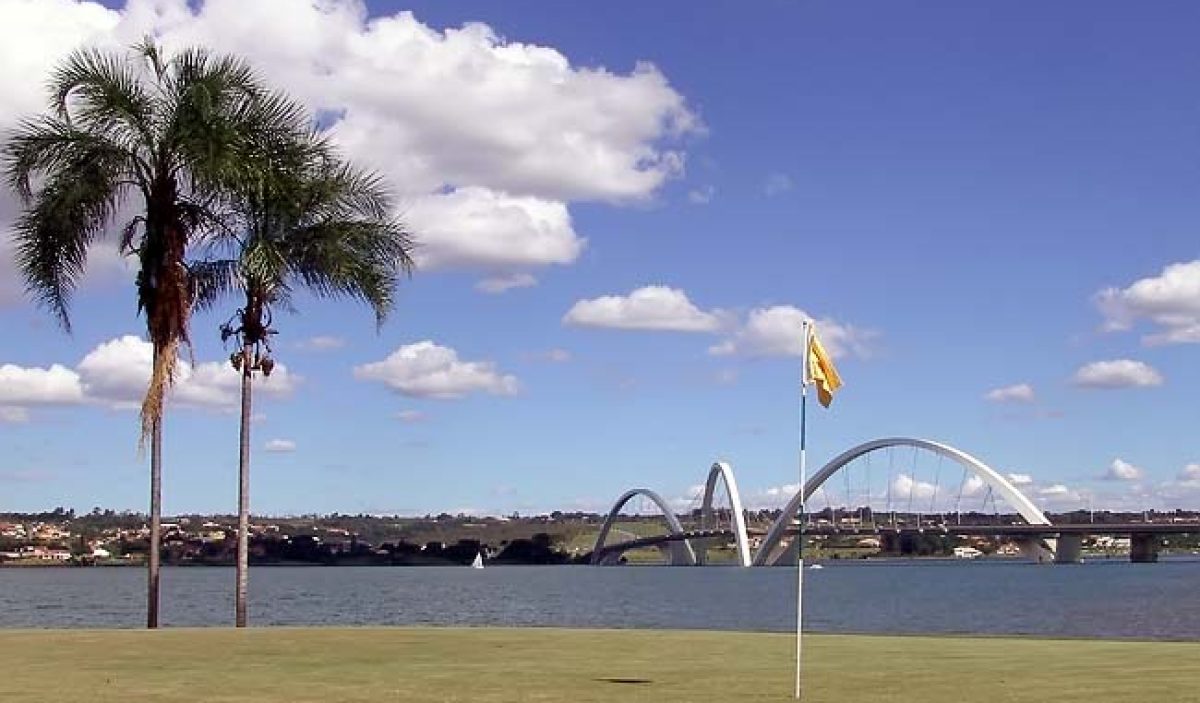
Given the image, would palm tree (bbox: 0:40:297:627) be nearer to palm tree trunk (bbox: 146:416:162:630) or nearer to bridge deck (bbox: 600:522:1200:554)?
palm tree trunk (bbox: 146:416:162:630)

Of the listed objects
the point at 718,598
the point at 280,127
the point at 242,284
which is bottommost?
the point at 718,598

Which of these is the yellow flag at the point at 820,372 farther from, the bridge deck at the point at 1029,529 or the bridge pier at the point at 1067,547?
the bridge pier at the point at 1067,547

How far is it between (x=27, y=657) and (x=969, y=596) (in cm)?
9127

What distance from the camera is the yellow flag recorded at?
21.0 metres

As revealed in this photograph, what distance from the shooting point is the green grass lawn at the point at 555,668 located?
19469mm

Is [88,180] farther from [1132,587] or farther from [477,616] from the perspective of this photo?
[1132,587]

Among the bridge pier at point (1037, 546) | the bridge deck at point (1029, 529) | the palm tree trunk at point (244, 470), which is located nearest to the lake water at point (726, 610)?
the palm tree trunk at point (244, 470)

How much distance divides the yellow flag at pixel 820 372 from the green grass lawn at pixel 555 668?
154 inches

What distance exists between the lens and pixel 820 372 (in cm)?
2105

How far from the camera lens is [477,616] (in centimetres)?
7469

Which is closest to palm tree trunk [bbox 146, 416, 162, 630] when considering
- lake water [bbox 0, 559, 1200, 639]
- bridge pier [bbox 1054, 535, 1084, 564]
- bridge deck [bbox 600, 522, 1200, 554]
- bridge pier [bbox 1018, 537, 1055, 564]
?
lake water [bbox 0, 559, 1200, 639]

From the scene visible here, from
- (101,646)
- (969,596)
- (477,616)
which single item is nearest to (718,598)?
(969,596)

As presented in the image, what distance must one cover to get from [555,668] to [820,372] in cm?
621

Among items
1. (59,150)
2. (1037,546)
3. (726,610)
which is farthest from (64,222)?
(1037,546)
